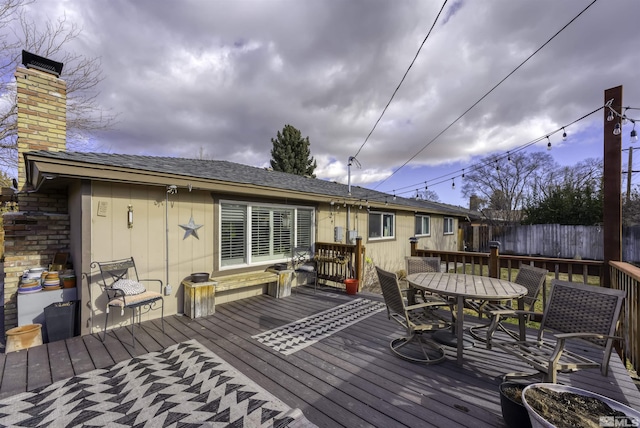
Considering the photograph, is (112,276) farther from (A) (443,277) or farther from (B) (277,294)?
(A) (443,277)

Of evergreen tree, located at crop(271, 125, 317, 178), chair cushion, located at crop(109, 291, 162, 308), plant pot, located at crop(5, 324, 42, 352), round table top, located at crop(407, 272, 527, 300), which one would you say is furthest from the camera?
evergreen tree, located at crop(271, 125, 317, 178)

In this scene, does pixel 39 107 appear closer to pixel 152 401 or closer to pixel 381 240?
pixel 152 401

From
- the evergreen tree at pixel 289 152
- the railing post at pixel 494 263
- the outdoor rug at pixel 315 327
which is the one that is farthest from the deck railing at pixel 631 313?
the evergreen tree at pixel 289 152

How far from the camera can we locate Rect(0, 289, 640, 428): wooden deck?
6.60ft

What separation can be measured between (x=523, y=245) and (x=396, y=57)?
14070mm

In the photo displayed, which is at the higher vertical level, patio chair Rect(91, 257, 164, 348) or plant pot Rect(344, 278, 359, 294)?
patio chair Rect(91, 257, 164, 348)

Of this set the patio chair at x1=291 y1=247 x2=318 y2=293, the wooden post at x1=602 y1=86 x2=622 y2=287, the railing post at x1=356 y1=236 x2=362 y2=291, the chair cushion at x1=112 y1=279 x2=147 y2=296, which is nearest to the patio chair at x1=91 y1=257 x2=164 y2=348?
the chair cushion at x1=112 y1=279 x2=147 y2=296

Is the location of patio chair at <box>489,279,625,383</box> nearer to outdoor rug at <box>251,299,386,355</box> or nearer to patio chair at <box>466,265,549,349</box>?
patio chair at <box>466,265,549,349</box>

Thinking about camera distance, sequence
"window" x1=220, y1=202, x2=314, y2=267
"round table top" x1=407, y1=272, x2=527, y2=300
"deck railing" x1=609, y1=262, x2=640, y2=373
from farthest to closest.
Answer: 1. "window" x1=220, y1=202, x2=314, y2=267
2. "round table top" x1=407, y1=272, x2=527, y2=300
3. "deck railing" x1=609, y1=262, x2=640, y2=373

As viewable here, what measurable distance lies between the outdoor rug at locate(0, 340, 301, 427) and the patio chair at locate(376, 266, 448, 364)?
1.41 meters

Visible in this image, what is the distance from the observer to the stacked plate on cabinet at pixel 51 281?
11.6ft

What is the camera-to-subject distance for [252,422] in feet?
6.19

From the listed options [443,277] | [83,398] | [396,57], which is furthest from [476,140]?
[83,398]

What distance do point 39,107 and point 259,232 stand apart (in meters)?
4.03
